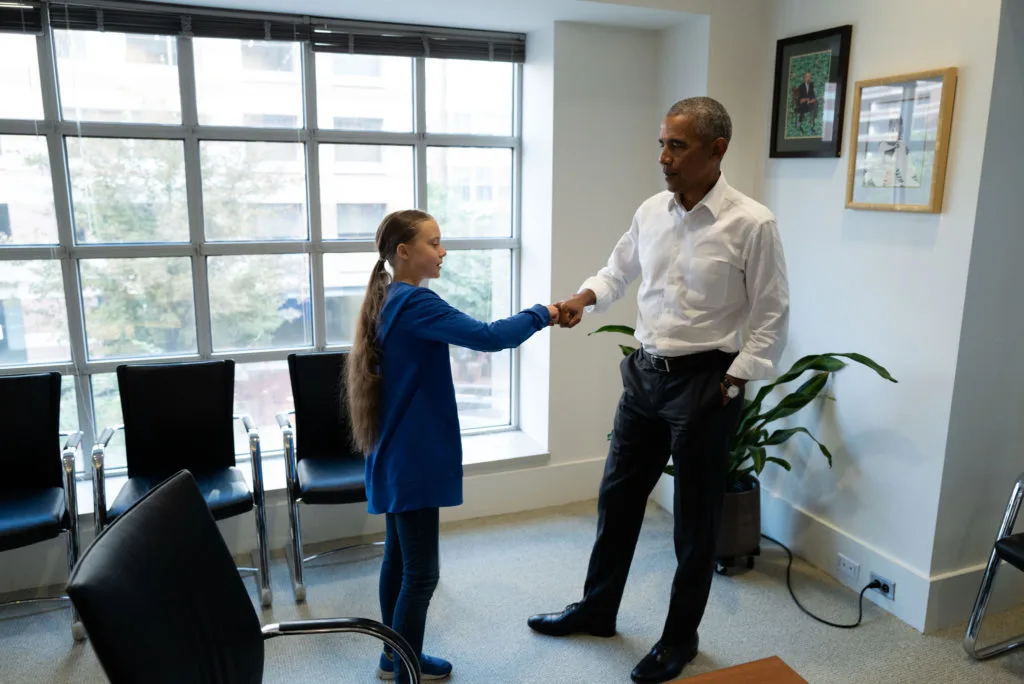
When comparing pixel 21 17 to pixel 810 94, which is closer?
pixel 21 17

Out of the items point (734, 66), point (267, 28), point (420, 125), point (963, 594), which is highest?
point (267, 28)

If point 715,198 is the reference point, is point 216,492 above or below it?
below

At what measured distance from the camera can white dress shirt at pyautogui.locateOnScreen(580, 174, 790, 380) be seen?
2.17 m

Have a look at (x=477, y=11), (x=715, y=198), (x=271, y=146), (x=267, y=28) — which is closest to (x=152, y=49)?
(x=267, y=28)

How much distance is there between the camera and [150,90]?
3.02 m

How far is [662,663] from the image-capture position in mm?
2330

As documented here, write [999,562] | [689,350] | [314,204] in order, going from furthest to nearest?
[314,204], [999,562], [689,350]

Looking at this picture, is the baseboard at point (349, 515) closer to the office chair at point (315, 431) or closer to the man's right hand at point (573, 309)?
the office chair at point (315, 431)

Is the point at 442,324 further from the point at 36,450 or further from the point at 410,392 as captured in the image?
the point at 36,450

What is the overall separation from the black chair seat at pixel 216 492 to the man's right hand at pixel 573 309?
1230mm

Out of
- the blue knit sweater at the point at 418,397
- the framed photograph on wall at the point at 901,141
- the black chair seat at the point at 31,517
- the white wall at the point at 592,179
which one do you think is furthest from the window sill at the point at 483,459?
the framed photograph on wall at the point at 901,141

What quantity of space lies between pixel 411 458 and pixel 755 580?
1.65 meters

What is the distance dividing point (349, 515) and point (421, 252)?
5.42 ft

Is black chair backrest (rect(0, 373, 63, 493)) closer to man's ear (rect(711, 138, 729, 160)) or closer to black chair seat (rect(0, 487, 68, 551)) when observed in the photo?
black chair seat (rect(0, 487, 68, 551))
